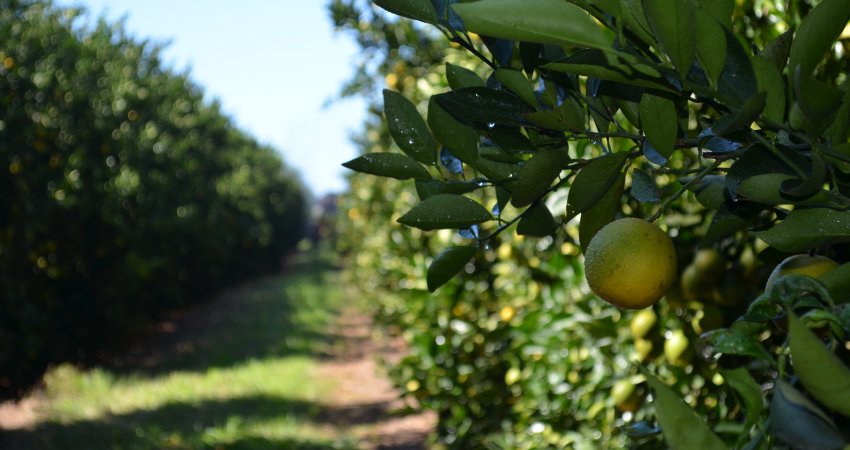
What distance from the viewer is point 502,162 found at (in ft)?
3.12

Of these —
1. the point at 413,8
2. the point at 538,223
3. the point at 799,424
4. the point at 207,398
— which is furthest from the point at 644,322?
the point at 207,398

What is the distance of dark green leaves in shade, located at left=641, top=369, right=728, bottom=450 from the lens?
0.56 m

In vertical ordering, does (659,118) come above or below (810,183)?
above

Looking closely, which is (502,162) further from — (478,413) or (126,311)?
(126,311)

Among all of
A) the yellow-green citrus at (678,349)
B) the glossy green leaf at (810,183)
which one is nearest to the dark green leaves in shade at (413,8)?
the glossy green leaf at (810,183)

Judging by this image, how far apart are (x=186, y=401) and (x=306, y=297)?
650cm

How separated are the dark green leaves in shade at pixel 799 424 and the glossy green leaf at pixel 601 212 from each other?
0.42m

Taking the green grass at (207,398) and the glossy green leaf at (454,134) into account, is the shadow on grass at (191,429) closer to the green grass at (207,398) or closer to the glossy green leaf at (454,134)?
the green grass at (207,398)

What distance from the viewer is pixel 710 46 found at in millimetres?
694

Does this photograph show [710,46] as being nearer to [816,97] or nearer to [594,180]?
[816,97]

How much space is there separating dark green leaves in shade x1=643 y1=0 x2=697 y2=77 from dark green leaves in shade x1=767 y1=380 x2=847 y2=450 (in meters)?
0.27

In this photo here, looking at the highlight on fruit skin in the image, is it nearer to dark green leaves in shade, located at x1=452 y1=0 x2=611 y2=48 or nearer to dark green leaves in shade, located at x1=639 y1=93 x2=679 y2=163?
dark green leaves in shade, located at x1=639 y1=93 x2=679 y2=163

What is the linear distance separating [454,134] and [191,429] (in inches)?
189

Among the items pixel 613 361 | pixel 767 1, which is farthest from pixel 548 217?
pixel 613 361
